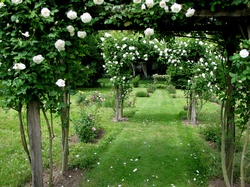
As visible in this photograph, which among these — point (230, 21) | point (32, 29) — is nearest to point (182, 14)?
point (230, 21)

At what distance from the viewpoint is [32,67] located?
2363mm

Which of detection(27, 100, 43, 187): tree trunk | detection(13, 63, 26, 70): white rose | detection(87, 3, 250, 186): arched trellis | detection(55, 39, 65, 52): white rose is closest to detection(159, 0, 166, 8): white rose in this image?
detection(87, 3, 250, 186): arched trellis

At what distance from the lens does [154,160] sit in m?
4.07

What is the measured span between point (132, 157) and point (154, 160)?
0.39m

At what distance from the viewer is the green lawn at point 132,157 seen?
3355 millimetres

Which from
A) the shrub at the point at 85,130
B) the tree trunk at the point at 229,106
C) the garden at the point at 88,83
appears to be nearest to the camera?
the garden at the point at 88,83

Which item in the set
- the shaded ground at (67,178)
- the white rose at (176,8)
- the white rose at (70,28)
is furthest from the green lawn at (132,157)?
the white rose at (176,8)

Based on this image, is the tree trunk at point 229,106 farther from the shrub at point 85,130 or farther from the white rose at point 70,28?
the shrub at point 85,130

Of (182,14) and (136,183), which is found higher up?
(182,14)

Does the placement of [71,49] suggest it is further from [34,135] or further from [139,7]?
[34,135]

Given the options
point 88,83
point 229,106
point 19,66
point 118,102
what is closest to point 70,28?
point 19,66

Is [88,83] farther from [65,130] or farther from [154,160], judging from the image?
[154,160]

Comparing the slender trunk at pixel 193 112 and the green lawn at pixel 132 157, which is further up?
the slender trunk at pixel 193 112

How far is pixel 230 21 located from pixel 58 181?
300 centimetres
